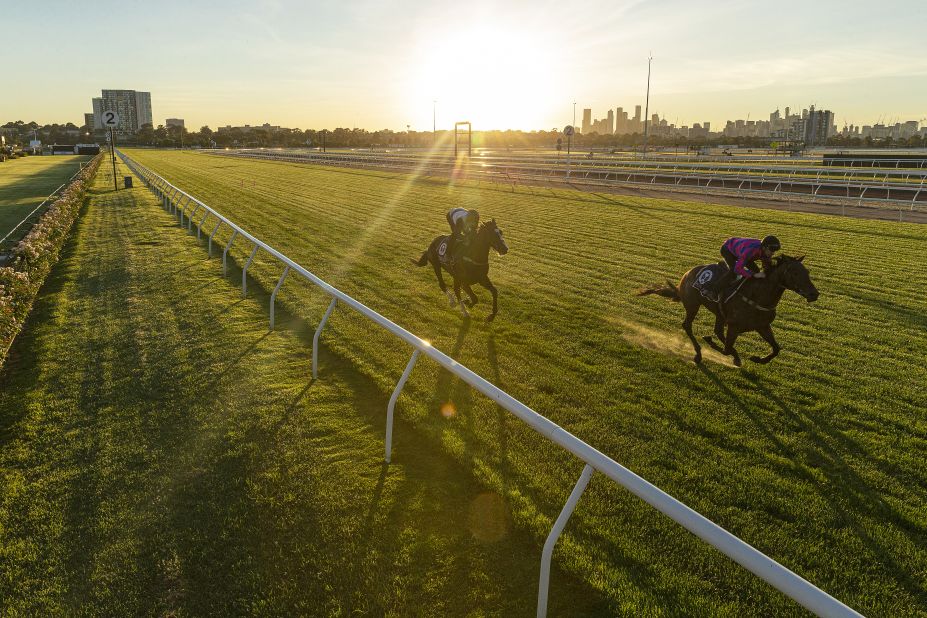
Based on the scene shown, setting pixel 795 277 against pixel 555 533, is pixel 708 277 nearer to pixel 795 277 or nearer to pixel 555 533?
pixel 795 277

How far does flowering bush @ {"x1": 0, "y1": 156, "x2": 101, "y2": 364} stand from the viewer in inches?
271

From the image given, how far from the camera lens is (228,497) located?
4.01 meters

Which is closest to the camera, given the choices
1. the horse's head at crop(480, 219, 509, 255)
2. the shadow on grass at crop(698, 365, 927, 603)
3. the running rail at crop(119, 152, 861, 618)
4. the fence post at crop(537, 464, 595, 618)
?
the running rail at crop(119, 152, 861, 618)

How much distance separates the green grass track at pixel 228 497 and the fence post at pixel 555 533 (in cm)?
35

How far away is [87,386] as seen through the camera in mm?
5789

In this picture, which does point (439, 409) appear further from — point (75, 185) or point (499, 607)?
point (75, 185)

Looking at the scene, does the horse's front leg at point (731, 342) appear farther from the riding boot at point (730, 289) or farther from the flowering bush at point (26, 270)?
the flowering bush at point (26, 270)

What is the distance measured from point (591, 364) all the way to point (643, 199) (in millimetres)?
19322

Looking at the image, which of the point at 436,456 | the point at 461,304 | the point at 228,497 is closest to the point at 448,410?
the point at 436,456

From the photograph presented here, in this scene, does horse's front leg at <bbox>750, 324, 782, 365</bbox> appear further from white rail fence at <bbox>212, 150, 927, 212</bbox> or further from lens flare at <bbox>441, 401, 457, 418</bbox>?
white rail fence at <bbox>212, 150, 927, 212</bbox>

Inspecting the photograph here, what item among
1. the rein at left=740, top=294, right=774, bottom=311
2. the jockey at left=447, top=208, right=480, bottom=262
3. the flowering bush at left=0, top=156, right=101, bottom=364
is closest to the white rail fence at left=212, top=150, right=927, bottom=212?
the rein at left=740, top=294, right=774, bottom=311

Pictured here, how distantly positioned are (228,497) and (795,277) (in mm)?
5147

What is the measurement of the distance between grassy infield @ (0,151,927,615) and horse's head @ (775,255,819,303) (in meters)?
1.13

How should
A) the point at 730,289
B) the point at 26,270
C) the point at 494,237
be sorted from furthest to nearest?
1. the point at 26,270
2. the point at 494,237
3. the point at 730,289
